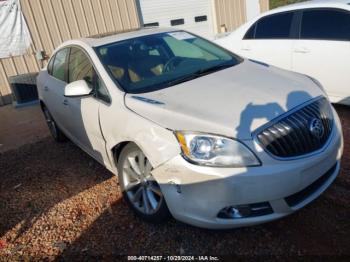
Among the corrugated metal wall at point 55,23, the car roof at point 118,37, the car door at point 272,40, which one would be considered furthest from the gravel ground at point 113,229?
the corrugated metal wall at point 55,23

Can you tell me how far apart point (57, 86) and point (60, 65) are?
0.34 metres

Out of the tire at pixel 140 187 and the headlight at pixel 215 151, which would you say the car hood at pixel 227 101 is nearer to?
the headlight at pixel 215 151

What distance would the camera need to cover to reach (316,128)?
2350mm

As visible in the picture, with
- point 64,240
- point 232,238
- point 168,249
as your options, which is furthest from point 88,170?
point 232,238

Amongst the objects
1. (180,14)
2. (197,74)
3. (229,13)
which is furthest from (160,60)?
(229,13)

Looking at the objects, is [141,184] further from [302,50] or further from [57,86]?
[302,50]

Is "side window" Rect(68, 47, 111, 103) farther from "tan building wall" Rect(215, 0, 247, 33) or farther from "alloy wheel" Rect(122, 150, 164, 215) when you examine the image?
"tan building wall" Rect(215, 0, 247, 33)

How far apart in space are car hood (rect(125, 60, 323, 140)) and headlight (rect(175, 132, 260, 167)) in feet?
0.17

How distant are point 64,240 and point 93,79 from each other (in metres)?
1.51

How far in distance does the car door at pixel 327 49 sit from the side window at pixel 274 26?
0.25 m

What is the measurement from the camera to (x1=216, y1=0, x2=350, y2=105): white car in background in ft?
14.0

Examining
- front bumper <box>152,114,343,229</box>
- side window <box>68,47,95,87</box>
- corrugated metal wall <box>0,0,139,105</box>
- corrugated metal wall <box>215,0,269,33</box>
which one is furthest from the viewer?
corrugated metal wall <box>215,0,269,33</box>

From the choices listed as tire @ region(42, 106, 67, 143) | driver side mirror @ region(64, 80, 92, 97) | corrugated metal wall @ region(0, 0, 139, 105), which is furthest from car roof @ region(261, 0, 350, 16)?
corrugated metal wall @ region(0, 0, 139, 105)

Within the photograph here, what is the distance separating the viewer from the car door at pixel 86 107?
3064 millimetres
